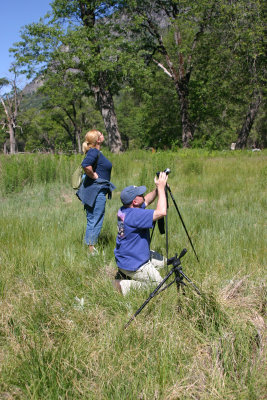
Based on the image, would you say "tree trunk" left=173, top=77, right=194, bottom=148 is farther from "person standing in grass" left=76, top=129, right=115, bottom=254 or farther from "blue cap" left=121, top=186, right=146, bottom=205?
"blue cap" left=121, top=186, right=146, bottom=205

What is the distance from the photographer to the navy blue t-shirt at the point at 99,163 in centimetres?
447

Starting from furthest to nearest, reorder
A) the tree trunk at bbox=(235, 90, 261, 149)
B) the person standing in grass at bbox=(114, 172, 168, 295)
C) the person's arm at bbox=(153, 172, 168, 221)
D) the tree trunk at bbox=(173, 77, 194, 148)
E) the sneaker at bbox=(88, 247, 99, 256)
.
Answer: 1. the tree trunk at bbox=(173, 77, 194, 148)
2. the tree trunk at bbox=(235, 90, 261, 149)
3. the sneaker at bbox=(88, 247, 99, 256)
4. the person standing in grass at bbox=(114, 172, 168, 295)
5. the person's arm at bbox=(153, 172, 168, 221)

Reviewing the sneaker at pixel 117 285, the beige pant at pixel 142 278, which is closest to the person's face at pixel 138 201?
the beige pant at pixel 142 278

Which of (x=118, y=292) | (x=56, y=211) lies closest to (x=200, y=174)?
(x=56, y=211)

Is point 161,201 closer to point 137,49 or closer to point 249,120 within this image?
point 137,49

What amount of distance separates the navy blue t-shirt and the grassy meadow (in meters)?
1.03

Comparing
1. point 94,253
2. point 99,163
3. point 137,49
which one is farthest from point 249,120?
point 94,253

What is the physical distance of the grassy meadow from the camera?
2.19m

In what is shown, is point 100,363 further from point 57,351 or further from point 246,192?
point 246,192

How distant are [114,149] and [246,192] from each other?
10.8m

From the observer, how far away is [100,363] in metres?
2.37

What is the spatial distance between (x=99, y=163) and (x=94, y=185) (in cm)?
32

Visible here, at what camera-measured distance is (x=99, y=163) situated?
15.3 ft

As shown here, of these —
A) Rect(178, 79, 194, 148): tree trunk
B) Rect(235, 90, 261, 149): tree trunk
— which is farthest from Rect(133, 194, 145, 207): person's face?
Rect(178, 79, 194, 148): tree trunk
